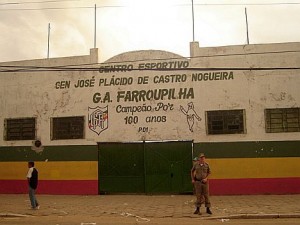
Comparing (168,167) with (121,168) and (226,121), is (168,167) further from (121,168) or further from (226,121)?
(226,121)

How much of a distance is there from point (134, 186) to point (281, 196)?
20.2 ft

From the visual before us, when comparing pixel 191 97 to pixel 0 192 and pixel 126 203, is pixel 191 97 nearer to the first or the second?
pixel 126 203

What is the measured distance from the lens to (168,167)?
17.1m

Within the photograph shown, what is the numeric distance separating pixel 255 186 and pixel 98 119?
7.45 meters

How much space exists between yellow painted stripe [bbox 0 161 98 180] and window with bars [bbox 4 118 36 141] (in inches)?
48.3

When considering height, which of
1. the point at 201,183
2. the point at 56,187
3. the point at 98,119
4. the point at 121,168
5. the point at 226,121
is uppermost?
the point at 98,119

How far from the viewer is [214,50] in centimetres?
1730

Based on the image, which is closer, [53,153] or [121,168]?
[121,168]

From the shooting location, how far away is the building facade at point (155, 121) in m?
16.6

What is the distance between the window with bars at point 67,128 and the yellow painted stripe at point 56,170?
1198mm

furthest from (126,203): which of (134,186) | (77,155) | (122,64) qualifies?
(122,64)

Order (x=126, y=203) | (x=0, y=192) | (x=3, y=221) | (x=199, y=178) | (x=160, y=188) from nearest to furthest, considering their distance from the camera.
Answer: (x=3, y=221) < (x=199, y=178) < (x=126, y=203) < (x=160, y=188) < (x=0, y=192)

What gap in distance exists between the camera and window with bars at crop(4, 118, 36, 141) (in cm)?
1834

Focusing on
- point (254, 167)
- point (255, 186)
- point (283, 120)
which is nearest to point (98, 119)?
point (254, 167)
